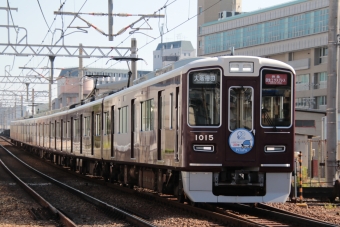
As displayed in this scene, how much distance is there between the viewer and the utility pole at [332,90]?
51.3 feet

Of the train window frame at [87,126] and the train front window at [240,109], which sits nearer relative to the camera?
the train front window at [240,109]

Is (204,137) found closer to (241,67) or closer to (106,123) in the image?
(241,67)

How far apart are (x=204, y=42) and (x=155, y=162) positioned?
62720 millimetres

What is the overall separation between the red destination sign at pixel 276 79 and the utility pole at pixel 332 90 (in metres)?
4.01

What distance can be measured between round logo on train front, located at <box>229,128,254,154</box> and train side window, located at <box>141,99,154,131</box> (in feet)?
9.63

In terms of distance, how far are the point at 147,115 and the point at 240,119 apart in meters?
3.38

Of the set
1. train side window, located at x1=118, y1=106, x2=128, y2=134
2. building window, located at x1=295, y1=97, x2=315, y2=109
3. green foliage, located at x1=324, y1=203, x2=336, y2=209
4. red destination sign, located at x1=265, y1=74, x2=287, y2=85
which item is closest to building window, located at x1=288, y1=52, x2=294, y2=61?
building window, located at x1=295, y1=97, x2=315, y2=109

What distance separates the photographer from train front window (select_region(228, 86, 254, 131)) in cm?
1178

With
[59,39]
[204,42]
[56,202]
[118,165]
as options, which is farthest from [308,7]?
[56,202]

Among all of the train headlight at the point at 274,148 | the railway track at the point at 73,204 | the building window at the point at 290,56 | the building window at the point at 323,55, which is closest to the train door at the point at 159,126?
the railway track at the point at 73,204

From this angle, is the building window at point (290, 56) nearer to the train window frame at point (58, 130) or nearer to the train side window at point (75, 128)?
the train window frame at point (58, 130)

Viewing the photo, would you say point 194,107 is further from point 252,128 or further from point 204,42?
point 204,42

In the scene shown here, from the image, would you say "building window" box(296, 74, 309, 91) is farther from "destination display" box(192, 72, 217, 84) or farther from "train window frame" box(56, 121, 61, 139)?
"destination display" box(192, 72, 217, 84)

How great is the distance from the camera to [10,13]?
27641 mm
